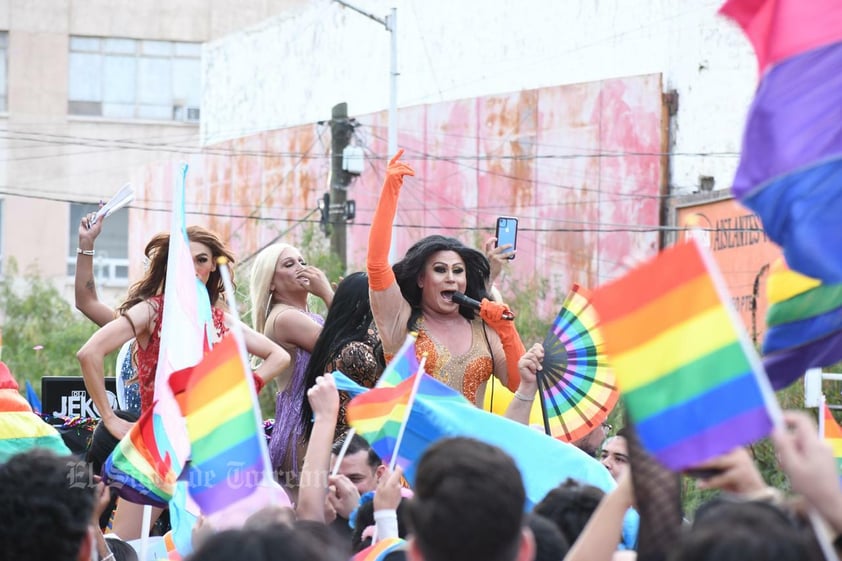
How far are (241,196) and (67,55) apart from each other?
34.1 feet

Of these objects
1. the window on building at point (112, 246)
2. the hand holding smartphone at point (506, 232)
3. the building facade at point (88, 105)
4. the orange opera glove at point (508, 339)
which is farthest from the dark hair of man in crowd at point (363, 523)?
the window on building at point (112, 246)

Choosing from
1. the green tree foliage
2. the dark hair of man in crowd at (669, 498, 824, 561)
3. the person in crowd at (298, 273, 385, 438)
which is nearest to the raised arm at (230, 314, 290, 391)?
the person in crowd at (298, 273, 385, 438)

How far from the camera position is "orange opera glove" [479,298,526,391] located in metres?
6.84

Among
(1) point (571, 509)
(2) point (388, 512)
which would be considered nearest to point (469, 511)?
(1) point (571, 509)

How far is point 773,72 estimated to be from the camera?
13.8 feet

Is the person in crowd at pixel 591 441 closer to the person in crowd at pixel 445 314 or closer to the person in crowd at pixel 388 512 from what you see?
the person in crowd at pixel 445 314

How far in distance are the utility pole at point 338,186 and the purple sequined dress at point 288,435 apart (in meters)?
14.6

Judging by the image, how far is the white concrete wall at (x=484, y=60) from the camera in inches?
810

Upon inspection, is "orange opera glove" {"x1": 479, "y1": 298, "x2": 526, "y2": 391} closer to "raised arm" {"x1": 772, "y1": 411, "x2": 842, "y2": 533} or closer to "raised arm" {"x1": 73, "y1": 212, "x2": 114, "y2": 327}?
"raised arm" {"x1": 73, "y1": 212, "x2": 114, "y2": 327}

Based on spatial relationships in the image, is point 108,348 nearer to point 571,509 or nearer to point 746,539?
point 571,509

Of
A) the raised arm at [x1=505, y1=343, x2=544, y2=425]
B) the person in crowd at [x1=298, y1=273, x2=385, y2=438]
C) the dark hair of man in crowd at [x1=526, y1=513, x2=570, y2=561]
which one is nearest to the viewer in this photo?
the dark hair of man in crowd at [x1=526, y1=513, x2=570, y2=561]

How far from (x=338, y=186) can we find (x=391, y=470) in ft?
58.3

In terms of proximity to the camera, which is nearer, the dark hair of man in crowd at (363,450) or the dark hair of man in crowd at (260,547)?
the dark hair of man in crowd at (260,547)

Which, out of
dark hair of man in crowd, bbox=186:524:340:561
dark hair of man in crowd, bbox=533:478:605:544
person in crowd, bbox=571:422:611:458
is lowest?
person in crowd, bbox=571:422:611:458
